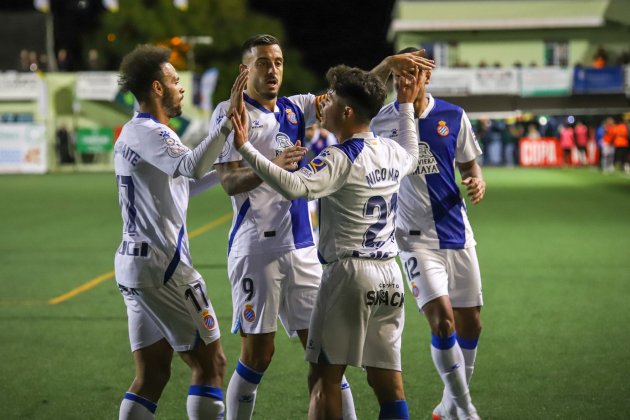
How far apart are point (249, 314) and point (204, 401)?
76 centimetres

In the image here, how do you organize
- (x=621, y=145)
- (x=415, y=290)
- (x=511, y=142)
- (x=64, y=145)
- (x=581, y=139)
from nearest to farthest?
(x=415, y=290) < (x=621, y=145) < (x=581, y=139) < (x=64, y=145) < (x=511, y=142)

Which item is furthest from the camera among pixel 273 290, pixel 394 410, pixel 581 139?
pixel 581 139

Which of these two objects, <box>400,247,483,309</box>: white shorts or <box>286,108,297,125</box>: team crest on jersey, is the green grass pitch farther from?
<box>286,108,297,125</box>: team crest on jersey

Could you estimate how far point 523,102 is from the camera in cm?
4541

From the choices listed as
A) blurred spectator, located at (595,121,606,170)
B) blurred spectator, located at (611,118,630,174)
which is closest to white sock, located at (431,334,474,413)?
blurred spectator, located at (611,118,630,174)

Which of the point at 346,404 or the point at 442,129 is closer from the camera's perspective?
the point at 346,404

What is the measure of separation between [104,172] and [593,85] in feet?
75.0

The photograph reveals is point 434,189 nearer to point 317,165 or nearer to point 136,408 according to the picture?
point 317,165

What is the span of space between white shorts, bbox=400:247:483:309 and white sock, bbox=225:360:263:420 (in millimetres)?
1228

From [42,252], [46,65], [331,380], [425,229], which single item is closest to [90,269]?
[42,252]

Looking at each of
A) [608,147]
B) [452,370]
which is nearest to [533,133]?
[608,147]

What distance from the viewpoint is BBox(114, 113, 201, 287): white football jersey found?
15.4 ft

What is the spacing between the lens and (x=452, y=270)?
20.2ft

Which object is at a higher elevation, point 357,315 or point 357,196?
point 357,196
